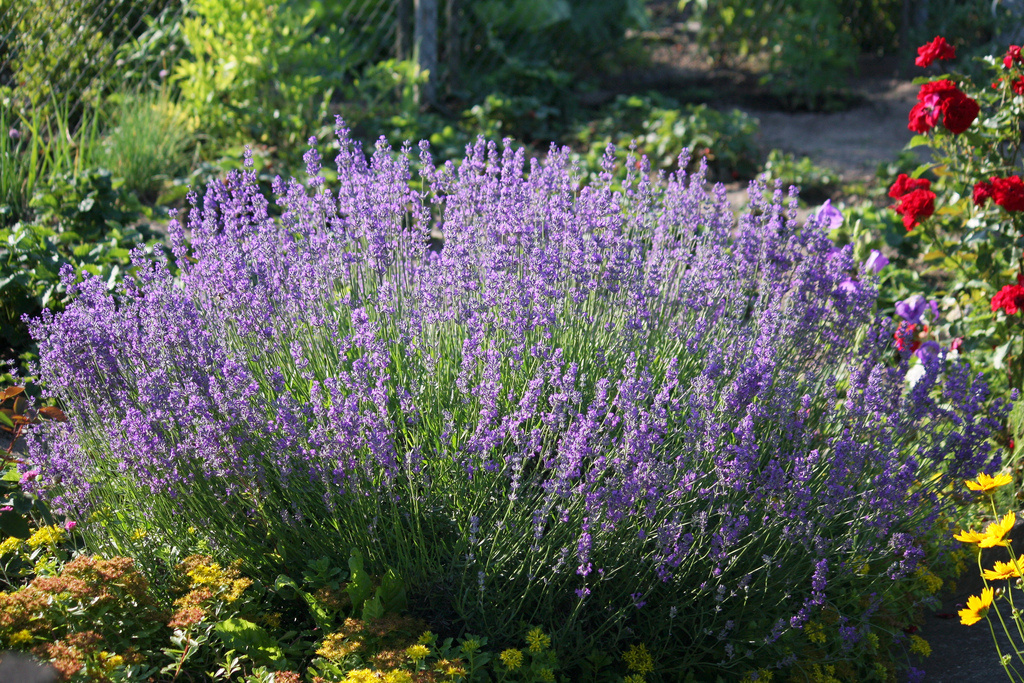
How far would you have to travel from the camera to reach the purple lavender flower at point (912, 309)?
362cm

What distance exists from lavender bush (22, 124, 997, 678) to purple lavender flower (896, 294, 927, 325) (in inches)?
37.0

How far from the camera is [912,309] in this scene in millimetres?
3617

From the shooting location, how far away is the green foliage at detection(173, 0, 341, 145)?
18.5 ft

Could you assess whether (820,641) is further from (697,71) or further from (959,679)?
(697,71)

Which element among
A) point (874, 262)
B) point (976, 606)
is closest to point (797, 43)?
point (874, 262)

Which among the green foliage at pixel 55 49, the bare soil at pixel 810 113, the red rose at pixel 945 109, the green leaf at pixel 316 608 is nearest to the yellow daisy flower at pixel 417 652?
the green leaf at pixel 316 608

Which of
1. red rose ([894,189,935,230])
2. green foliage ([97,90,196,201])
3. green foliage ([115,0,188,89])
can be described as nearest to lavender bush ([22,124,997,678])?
red rose ([894,189,935,230])

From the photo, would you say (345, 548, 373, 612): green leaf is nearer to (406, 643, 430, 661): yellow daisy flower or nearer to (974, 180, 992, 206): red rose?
(406, 643, 430, 661): yellow daisy flower

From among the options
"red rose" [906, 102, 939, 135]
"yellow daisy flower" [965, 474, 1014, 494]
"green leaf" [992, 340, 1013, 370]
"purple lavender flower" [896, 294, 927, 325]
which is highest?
"red rose" [906, 102, 939, 135]

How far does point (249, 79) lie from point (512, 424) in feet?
14.8

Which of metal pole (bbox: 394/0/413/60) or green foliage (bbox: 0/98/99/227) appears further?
metal pole (bbox: 394/0/413/60)

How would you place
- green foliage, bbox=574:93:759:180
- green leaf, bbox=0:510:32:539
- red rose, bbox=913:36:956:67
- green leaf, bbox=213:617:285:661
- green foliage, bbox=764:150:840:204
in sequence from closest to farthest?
green leaf, bbox=213:617:285:661, green leaf, bbox=0:510:32:539, red rose, bbox=913:36:956:67, green foliage, bbox=764:150:840:204, green foliage, bbox=574:93:759:180

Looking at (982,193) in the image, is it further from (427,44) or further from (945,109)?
(427,44)

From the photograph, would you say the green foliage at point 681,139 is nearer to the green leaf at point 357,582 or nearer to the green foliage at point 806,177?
the green foliage at point 806,177
